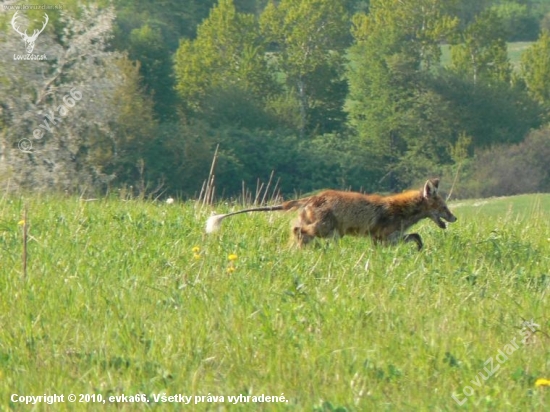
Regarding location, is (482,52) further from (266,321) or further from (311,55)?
(266,321)

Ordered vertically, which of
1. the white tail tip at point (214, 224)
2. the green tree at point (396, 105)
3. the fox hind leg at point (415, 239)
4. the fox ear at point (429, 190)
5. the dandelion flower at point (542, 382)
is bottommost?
the green tree at point (396, 105)

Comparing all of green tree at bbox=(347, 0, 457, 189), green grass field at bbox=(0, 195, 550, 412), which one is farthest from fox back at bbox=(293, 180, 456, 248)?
green tree at bbox=(347, 0, 457, 189)

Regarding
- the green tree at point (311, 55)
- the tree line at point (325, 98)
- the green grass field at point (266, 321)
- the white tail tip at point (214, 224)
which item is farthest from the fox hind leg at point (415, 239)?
the green tree at point (311, 55)

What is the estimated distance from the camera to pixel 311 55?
66.8 metres

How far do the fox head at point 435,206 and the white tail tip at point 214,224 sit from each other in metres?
1.79

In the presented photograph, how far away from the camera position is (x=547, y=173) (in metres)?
57.0

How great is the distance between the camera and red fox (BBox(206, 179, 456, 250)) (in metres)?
7.93

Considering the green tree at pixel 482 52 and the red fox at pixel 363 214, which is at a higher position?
the red fox at pixel 363 214

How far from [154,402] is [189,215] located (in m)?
4.41

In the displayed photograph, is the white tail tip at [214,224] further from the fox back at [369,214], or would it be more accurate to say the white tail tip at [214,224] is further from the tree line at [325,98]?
the tree line at [325,98]

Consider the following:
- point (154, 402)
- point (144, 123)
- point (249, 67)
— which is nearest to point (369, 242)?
point (154, 402)

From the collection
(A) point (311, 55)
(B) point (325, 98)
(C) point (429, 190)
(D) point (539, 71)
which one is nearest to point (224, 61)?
(A) point (311, 55)

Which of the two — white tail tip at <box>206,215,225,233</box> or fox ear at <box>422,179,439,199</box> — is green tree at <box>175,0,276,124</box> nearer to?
fox ear at <box>422,179,439,199</box>

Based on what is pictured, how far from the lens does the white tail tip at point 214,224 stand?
25.7 ft
